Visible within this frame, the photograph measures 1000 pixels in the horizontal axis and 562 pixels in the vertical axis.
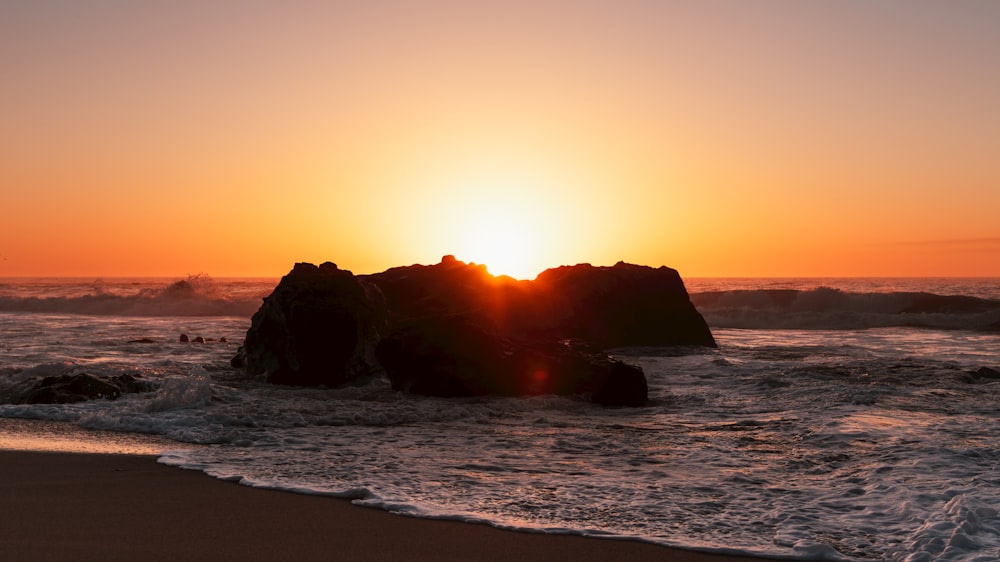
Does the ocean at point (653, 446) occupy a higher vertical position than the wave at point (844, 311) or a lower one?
lower

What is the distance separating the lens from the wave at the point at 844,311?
32.3 meters

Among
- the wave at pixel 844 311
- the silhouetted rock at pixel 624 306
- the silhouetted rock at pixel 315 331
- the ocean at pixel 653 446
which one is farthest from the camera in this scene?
the wave at pixel 844 311

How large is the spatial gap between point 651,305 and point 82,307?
34656mm

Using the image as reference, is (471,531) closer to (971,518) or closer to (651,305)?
(971,518)

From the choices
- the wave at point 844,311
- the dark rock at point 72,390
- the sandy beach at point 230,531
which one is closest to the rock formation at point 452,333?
the dark rock at point 72,390

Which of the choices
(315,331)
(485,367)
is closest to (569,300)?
(315,331)

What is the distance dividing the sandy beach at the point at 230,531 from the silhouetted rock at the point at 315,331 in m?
7.57

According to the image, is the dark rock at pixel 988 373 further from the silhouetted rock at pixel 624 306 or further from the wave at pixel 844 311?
the wave at pixel 844 311

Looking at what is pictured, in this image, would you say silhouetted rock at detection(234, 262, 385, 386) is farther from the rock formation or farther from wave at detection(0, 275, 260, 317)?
wave at detection(0, 275, 260, 317)

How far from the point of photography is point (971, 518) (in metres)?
5.61

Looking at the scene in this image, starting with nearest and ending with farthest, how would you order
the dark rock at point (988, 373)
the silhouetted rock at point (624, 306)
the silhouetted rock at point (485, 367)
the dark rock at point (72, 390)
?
the dark rock at point (72, 390), the silhouetted rock at point (485, 367), the dark rock at point (988, 373), the silhouetted rock at point (624, 306)

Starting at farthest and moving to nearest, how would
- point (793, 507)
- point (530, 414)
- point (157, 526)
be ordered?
point (530, 414), point (793, 507), point (157, 526)

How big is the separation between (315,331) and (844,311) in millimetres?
31422

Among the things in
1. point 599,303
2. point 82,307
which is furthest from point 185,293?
point 599,303
